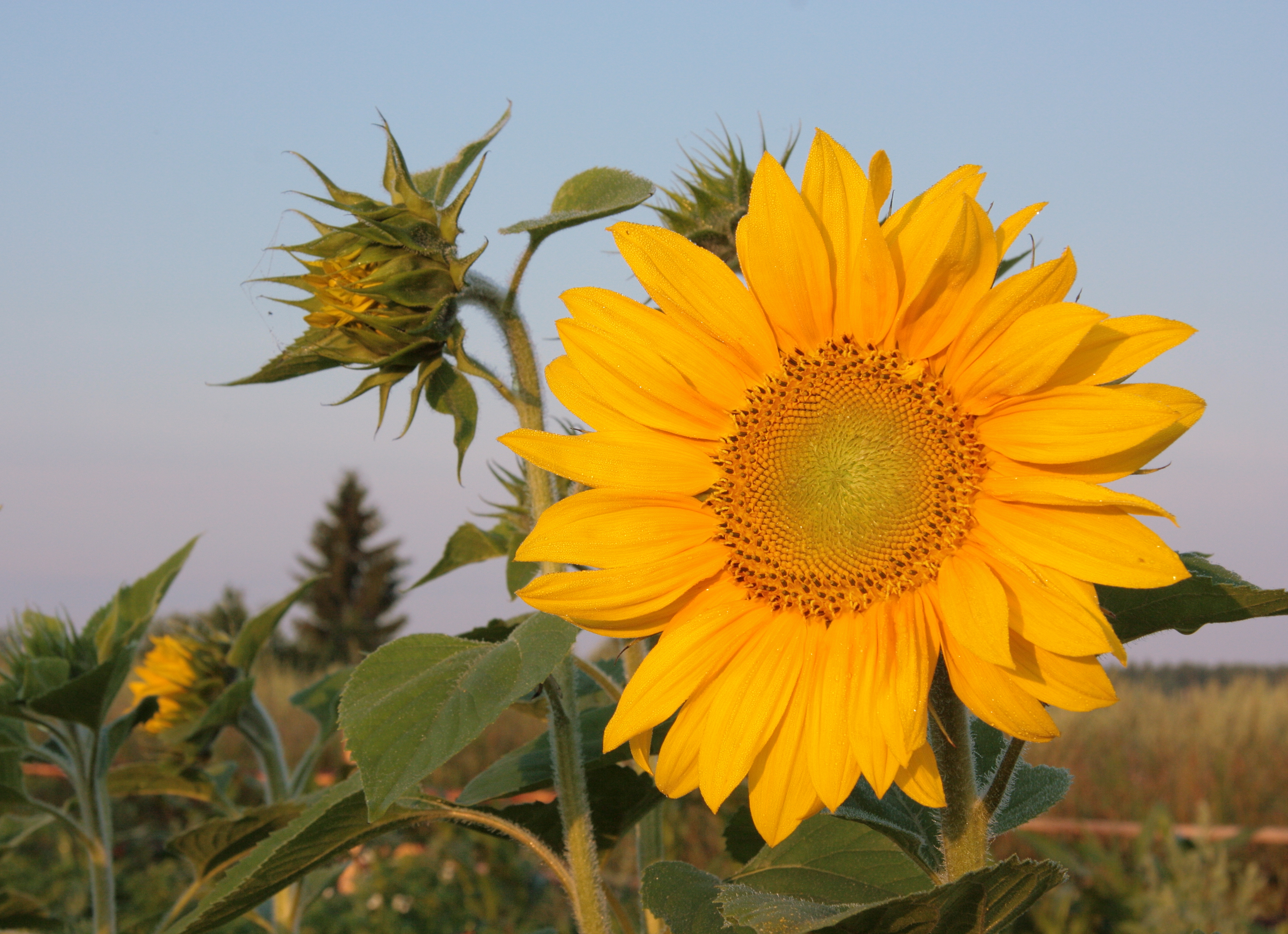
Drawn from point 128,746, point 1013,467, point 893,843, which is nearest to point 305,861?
point 893,843

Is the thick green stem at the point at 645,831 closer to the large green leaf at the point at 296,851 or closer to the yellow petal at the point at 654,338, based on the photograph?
the large green leaf at the point at 296,851

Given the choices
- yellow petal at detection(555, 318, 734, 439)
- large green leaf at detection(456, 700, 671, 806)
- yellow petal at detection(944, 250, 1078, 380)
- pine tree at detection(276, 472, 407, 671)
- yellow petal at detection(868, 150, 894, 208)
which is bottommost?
pine tree at detection(276, 472, 407, 671)

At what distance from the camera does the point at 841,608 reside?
3.06ft

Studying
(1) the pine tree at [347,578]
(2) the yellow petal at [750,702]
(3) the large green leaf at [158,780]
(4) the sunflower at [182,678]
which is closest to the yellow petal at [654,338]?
(2) the yellow petal at [750,702]

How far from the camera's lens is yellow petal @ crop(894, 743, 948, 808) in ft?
2.81

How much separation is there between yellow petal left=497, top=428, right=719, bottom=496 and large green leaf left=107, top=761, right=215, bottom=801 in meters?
1.58

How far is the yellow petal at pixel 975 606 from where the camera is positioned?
2.62 ft

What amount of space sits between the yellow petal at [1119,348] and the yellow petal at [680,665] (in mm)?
327

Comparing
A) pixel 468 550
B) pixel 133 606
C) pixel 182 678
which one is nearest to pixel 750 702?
pixel 468 550

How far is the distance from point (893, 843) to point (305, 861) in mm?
587

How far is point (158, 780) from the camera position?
2.18m

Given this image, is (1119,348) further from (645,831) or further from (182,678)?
(182,678)

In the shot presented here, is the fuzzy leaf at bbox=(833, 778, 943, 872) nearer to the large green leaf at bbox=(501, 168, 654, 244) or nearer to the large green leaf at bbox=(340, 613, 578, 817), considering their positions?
the large green leaf at bbox=(340, 613, 578, 817)

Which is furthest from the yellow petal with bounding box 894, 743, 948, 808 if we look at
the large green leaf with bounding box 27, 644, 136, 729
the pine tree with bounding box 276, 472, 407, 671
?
the pine tree with bounding box 276, 472, 407, 671
